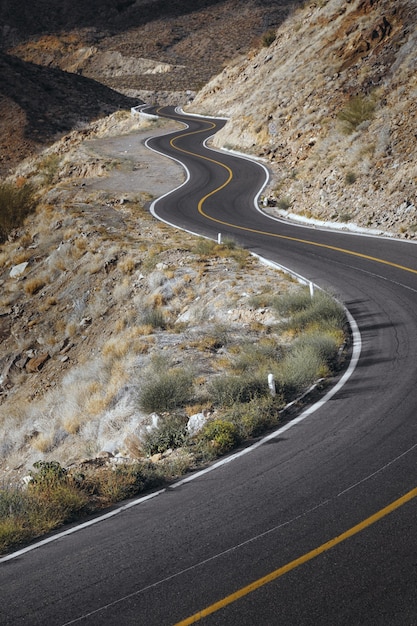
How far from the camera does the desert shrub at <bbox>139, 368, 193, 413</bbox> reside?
12.7 metres

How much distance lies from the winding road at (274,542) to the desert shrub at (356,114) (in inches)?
972

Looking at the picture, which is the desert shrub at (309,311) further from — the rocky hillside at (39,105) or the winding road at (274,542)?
the rocky hillside at (39,105)

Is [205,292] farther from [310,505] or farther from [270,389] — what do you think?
[310,505]

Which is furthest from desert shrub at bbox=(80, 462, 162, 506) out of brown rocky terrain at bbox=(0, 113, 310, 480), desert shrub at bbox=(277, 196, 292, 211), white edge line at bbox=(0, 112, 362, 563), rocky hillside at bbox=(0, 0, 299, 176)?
rocky hillside at bbox=(0, 0, 299, 176)

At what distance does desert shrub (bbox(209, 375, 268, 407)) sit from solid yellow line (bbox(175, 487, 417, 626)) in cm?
442

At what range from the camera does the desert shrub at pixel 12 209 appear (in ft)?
112

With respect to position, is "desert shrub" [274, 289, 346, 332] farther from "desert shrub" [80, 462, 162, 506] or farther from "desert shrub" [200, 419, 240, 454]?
"desert shrub" [80, 462, 162, 506]

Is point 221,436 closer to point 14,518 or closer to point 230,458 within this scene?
point 230,458

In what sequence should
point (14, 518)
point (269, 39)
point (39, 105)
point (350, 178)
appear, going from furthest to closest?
point (39, 105)
point (269, 39)
point (350, 178)
point (14, 518)

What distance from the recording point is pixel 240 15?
122938mm

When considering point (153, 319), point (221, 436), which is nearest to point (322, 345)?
point (221, 436)

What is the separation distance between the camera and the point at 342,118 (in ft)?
116

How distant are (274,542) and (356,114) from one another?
3128cm

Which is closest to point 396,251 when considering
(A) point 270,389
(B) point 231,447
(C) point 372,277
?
(C) point 372,277
